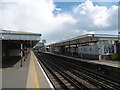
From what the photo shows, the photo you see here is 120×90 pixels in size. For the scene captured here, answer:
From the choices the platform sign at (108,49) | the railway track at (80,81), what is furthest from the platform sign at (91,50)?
the railway track at (80,81)

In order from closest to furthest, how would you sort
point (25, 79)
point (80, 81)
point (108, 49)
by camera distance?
point (25, 79)
point (80, 81)
point (108, 49)

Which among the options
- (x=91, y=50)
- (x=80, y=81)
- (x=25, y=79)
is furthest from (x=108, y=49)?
(x=25, y=79)

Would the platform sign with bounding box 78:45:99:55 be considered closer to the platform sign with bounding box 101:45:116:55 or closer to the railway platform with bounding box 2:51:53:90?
the platform sign with bounding box 101:45:116:55

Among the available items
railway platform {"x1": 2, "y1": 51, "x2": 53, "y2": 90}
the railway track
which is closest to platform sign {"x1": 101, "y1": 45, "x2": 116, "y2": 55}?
the railway track

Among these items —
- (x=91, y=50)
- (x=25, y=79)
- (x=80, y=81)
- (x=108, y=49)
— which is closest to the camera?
(x=25, y=79)

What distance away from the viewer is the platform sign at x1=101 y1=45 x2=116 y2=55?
2370cm

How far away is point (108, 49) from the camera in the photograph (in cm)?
2398

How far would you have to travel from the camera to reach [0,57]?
20.8 m

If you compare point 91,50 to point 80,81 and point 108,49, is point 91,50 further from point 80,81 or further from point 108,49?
point 80,81

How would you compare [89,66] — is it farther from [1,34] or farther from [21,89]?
[21,89]

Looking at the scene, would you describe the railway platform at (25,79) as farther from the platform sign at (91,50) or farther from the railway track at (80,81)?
the platform sign at (91,50)

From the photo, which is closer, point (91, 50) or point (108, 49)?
point (108, 49)

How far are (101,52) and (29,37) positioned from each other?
13258 mm

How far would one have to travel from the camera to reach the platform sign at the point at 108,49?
77.8 ft
